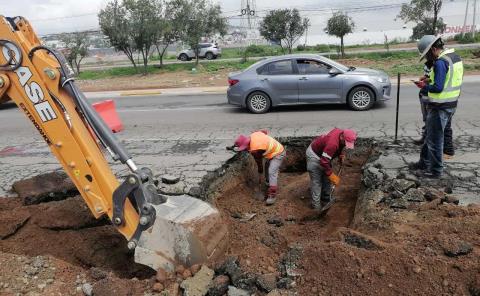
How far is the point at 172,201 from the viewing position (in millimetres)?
4148

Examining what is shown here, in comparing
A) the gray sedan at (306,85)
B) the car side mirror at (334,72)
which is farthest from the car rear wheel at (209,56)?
the car side mirror at (334,72)

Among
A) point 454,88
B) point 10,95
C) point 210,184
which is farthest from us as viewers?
point 210,184

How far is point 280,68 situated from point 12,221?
8564mm

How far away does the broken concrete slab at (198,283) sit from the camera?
3744mm

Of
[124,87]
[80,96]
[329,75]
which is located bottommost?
[124,87]

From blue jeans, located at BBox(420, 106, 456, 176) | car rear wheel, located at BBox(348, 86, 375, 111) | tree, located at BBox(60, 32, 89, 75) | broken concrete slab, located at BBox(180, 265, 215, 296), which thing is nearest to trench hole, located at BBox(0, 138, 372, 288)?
broken concrete slab, located at BBox(180, 265, 215, 296)

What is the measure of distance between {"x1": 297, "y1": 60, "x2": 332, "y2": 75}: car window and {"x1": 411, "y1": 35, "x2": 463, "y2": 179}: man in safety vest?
5803 millimetres

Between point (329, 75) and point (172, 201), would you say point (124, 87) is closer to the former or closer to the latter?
point (329, 75)

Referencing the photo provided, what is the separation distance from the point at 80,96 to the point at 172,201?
4.12 ft

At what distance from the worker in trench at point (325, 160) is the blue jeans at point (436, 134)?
1145mm

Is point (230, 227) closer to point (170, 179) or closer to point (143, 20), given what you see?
point (170, 179)

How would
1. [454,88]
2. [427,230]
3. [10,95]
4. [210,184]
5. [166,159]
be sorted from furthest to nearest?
1. [166,159]
2. [210,184]
3. [454,88]
4. [427,230]
5. [10,95]

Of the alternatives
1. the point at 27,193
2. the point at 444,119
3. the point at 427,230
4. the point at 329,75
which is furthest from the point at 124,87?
the point at 427,230

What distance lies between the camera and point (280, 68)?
40.6 feet
